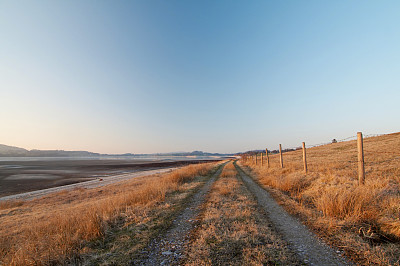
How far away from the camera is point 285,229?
4.96 meters

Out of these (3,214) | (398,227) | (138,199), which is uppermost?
(398,227)

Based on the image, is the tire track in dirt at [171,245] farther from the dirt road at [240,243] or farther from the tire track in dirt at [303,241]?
the tire track in dirt at [303,241]

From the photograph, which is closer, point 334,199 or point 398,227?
point 398,227

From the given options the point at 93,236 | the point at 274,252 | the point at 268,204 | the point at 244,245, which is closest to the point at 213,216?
the point at 244,245

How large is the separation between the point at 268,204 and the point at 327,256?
4.06 m

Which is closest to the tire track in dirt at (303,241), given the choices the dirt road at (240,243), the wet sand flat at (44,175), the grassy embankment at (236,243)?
the dirt road at (240,243)

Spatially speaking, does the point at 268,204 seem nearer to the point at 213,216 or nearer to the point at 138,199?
the point at 213,216

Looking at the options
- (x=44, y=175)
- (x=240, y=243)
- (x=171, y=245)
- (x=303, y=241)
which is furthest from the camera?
(x=44, y=175)

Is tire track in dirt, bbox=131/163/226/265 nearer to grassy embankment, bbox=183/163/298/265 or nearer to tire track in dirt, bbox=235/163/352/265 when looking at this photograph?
grassy embankment, bbox=183/163/298/265

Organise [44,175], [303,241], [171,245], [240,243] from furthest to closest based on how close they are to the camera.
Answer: [44,175] < [171,245] < [303,241] < [240,243]

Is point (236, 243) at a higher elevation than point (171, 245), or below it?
higher

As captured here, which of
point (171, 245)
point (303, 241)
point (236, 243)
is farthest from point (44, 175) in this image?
point (303, 241)

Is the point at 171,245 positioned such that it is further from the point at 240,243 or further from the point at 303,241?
the point at 303,241

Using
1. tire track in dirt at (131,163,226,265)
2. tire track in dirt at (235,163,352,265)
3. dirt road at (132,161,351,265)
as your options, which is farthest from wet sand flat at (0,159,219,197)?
tire track in dirt at (235,163,352,265)
